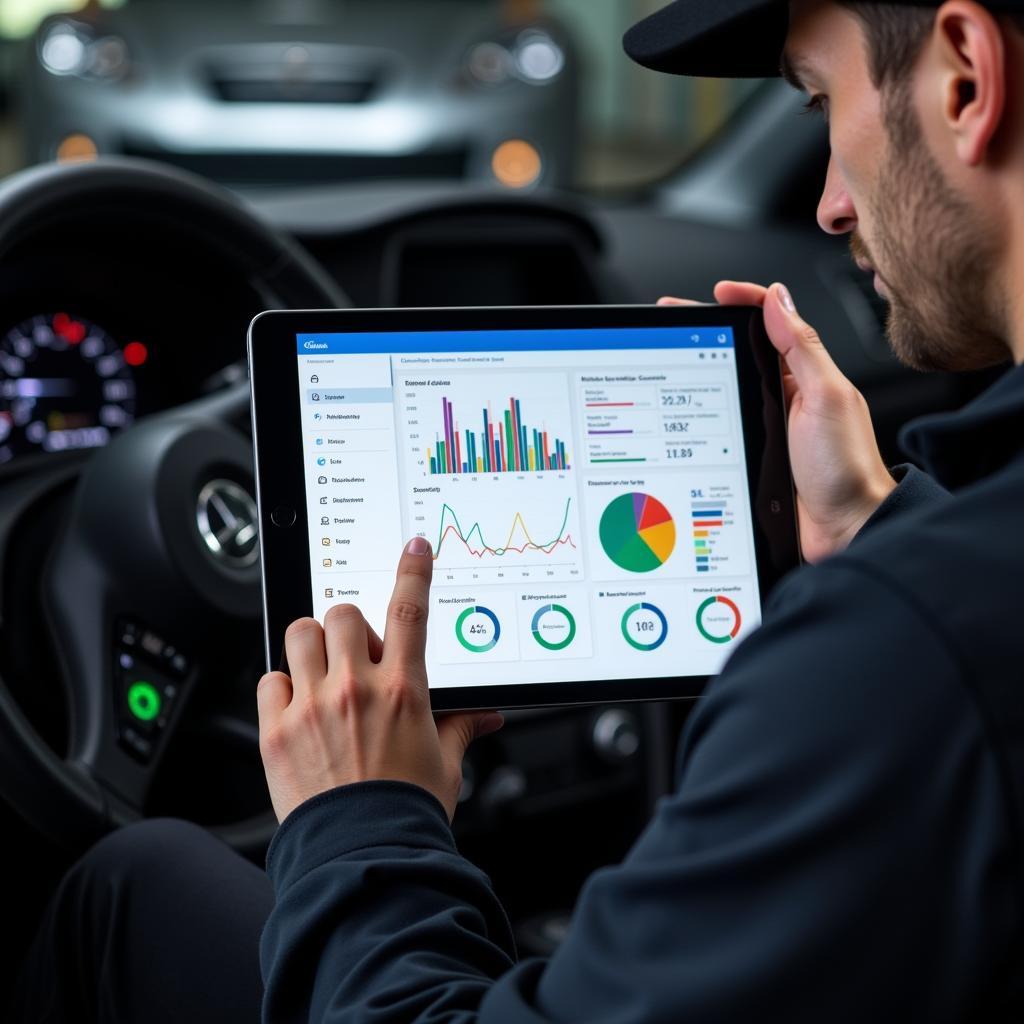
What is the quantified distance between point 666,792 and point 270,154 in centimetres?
136

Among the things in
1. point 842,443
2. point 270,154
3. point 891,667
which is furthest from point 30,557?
point 270,154

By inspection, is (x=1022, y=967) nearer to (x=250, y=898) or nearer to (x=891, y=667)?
(x=891, y=667)

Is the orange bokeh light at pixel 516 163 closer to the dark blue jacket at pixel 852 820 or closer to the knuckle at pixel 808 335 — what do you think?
the knuckle at pixel 808 335

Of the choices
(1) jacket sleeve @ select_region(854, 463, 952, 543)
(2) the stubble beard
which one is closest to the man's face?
(2) the stubble beard

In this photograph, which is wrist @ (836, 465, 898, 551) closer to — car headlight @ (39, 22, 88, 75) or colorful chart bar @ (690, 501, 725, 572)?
colorful chart bar @ (690, 501, 725, 572)

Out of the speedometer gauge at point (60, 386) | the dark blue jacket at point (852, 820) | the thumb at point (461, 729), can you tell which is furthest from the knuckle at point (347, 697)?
the speedometer gauge at point (60, 386)

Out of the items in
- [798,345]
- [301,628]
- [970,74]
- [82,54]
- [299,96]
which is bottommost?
[301,628]

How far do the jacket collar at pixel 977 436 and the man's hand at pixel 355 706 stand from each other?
1.04ft

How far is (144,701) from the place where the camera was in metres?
1.24

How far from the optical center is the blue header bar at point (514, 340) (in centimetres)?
104

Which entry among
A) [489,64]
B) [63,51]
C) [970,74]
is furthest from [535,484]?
[63,51]

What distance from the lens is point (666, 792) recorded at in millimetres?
1912

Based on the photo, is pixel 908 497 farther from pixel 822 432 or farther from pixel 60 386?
pixel 60 386

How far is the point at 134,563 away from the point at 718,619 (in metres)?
0.49
